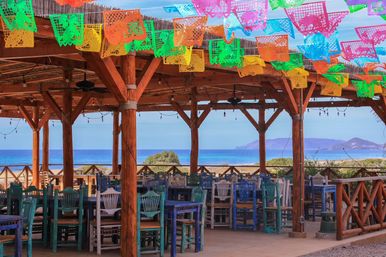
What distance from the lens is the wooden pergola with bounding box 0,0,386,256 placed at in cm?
818

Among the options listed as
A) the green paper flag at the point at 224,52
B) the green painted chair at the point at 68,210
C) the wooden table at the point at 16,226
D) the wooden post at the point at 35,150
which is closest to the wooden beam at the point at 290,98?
the green paper flag at the point at 224,52

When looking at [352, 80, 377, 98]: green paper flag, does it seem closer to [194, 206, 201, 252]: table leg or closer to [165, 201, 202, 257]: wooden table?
[165, 201, 202, 257]: wooden table

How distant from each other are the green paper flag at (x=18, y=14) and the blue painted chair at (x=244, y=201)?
6.58m

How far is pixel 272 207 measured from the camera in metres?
11.9

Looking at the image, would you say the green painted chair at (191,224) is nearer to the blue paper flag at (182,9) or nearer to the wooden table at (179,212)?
the wooden table at (179,212)

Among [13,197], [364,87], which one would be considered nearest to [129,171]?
[13,197]

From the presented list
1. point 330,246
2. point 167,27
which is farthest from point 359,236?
point 167,27

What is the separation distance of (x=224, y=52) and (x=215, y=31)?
1.08 meters

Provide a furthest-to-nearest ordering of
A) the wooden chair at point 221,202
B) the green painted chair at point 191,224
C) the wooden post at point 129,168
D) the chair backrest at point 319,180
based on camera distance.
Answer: the chair backrest at point 319,180
the wooden chair at point 221,202
the green painted chair at point 191,224
the wooden post at point 129,168

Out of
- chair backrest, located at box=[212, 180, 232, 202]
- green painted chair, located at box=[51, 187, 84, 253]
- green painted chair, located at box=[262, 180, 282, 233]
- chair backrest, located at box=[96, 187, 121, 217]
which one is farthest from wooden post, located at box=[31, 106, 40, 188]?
chair backrest, located at box=[96, 187, 121, 217]

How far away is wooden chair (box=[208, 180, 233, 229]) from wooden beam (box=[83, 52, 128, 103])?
14.6ft

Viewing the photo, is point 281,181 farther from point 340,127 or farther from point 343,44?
point 340,127

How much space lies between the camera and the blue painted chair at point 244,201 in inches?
468

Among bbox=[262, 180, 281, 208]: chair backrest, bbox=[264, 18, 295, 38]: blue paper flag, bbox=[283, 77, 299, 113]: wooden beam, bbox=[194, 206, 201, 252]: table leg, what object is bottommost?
bbox=[194, 206, 201, 252]: table leg
